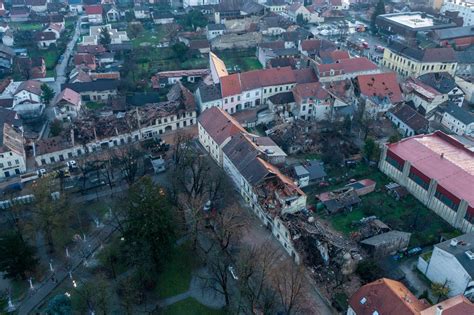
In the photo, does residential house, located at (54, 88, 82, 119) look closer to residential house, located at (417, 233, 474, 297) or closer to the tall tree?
the tall tree

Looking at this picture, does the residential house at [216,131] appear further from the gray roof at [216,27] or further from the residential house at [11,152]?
the gray roof at [216,27]

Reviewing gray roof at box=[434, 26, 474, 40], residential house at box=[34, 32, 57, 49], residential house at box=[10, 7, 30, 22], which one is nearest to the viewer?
gray roof at box=[434, 26, 474, 40]

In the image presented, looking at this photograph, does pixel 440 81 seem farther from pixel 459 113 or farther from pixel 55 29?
pixel 55 29

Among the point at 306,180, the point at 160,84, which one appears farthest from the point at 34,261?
the point at 160,84

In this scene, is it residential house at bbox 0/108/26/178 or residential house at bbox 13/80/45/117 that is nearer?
residential house at bbox 0/108/26/178

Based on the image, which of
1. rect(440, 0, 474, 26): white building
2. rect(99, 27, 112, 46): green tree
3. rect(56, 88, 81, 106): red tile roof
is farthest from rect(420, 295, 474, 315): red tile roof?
rect(440, 0, 474, 26): white building

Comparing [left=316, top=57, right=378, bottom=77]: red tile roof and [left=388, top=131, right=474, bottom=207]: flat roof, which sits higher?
[left=316, top=57, right=378, bottom=77]: red tile roof
